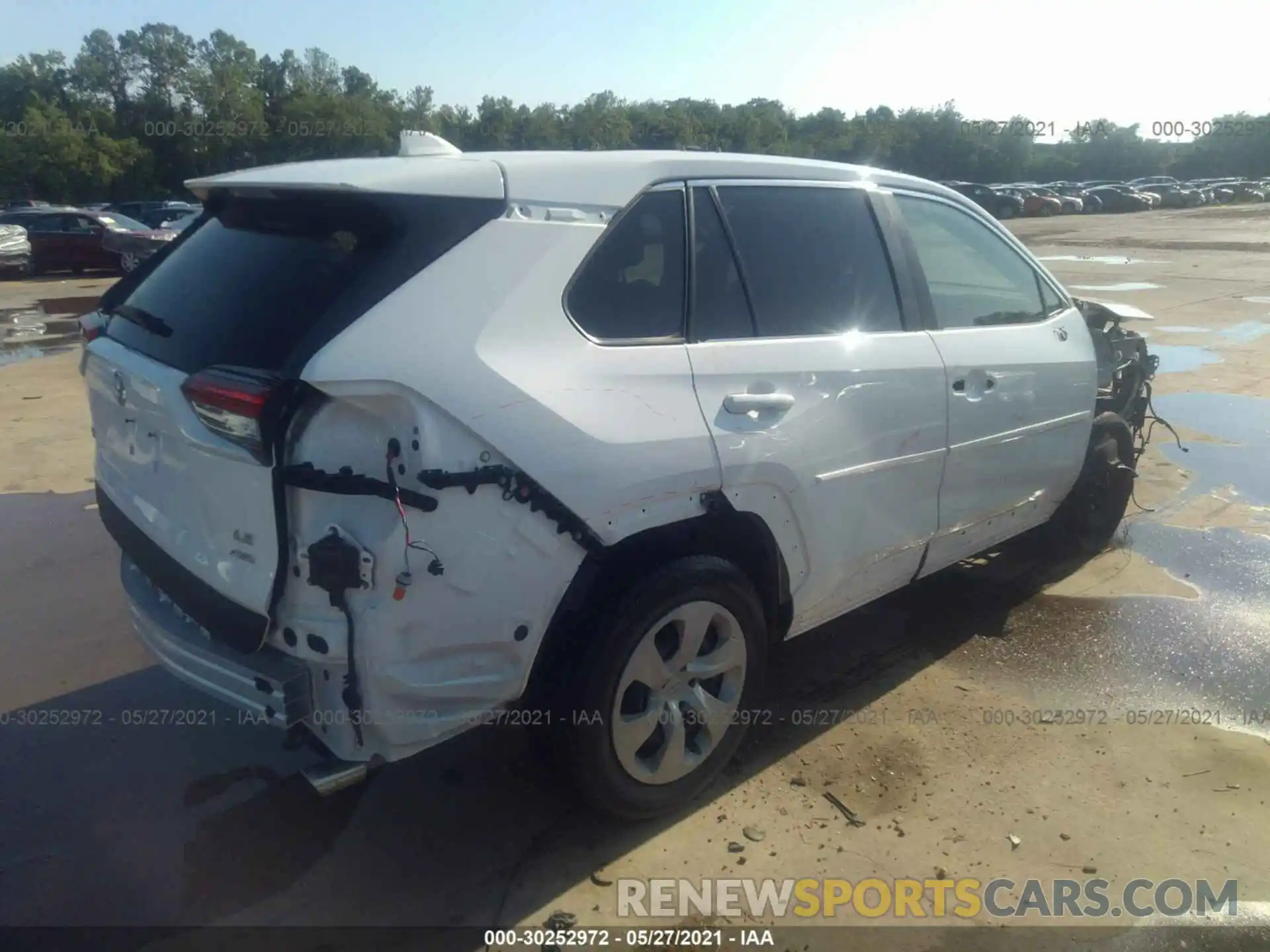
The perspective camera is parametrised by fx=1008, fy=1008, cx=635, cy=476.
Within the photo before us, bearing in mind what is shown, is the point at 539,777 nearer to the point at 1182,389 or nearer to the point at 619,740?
the point at 619,740

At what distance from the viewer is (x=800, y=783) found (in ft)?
11.1

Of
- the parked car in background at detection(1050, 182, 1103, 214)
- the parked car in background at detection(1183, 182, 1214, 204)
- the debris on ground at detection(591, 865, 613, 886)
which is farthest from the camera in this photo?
the parked car in background at detection(1183, 182, 1214, 204)

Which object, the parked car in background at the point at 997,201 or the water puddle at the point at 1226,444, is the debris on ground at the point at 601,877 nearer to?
the water puddle at the point at 1226,444

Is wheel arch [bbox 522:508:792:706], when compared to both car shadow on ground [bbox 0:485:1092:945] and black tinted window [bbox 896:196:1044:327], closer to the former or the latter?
car shadow on ground [bbox 0:485:1092:945]

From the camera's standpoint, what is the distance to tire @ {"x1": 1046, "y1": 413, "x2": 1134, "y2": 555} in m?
5.00

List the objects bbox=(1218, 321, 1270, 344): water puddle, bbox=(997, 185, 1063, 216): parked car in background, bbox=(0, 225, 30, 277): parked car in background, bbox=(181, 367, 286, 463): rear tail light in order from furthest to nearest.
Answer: bbox=(997, 185, 1063, 216): parked car in background
bbox=(0, 225, 30, 277): parked car in background
bbox=(1218, 321, 1270, 344): water puddle
bbox=(181, 367, 286, 463): rear tail light

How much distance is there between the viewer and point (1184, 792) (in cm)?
333

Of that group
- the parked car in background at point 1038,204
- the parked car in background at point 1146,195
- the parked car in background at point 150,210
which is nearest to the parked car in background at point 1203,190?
the parked car in background at point 1146,195

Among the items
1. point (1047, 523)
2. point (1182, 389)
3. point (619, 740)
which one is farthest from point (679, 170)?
point (1182, 389)

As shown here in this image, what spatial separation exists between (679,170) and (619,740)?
1.74 m

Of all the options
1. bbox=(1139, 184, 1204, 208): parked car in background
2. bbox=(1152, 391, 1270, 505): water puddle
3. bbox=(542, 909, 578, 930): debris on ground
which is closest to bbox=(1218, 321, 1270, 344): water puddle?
bbox=(1152, 391, 1270, 505): water puddle

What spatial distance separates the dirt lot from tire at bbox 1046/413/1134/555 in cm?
15

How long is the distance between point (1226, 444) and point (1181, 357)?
139 inches

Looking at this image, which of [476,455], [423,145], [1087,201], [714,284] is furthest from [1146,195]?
[476,455]
